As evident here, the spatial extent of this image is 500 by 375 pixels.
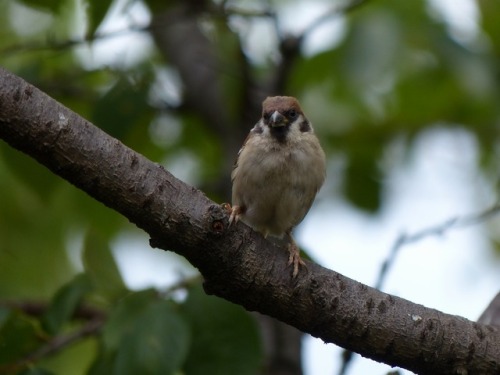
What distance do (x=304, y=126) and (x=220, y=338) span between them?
1464mm

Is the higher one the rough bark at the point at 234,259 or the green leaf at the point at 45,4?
the green leaf at the point at 45,4

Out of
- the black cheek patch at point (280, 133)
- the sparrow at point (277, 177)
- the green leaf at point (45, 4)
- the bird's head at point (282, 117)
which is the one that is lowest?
the green leaf at point (45, 4)

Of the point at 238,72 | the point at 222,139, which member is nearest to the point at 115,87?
the point at 238,72

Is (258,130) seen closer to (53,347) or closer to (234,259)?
(53,347)

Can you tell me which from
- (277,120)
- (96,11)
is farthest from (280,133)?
(96,11)

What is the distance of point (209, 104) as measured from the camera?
5.66 m

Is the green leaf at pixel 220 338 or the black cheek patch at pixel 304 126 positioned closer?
the green leaf at pixel 220 338

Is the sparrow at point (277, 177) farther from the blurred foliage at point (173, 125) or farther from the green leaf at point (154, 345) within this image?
the green leaf at point (154, 345)

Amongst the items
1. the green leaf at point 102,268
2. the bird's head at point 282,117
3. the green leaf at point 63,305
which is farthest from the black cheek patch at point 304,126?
the green leaf at point 63,305

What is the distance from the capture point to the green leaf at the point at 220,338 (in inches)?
140

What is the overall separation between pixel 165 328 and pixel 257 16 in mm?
1580

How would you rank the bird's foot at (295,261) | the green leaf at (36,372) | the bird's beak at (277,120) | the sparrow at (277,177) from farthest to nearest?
1. the bird's beak at (277,120)
2. the sparrow at (277,177)
3. the green leaf at (36,372)
4. the bird's foot at (295,261)

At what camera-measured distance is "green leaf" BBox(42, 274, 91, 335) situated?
12.1ft

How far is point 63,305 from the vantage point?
371 centimetres
